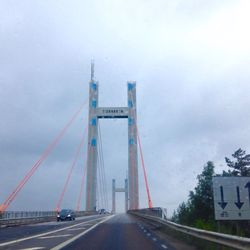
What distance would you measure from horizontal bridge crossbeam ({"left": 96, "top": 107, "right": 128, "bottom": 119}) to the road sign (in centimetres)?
6671

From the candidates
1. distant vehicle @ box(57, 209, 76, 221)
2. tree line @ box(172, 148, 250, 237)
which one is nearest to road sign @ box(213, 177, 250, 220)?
tree line @ box(172, 148, 250, 237)

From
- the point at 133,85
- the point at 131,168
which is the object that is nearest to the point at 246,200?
the point at 131,168

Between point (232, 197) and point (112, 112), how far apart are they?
6803 centimetres

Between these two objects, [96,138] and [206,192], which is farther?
[96,138]

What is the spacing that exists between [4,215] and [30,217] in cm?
752

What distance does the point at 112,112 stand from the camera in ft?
263

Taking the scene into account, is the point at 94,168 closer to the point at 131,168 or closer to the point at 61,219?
the point at 131,168

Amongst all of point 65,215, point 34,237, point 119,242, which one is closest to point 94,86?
point 65,215

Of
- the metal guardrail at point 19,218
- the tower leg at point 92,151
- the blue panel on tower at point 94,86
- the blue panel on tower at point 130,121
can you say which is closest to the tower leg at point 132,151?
the blue panel on tower at point 130,121

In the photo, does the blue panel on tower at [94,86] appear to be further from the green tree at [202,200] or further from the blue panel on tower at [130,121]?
the green tree at [202,200]

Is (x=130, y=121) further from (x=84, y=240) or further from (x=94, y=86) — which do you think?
(x=84, y=240)

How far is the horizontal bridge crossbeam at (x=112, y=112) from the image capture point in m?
79.7

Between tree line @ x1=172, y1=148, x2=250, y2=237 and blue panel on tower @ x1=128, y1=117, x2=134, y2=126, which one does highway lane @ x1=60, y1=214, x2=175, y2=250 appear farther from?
blue panel on tower @ x1=128, y1=117, x2=134, y2=126

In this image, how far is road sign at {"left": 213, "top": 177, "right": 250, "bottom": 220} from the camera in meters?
12.4
